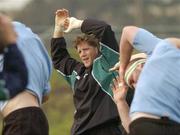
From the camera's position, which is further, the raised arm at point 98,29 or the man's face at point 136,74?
the raised arm at point 98,29

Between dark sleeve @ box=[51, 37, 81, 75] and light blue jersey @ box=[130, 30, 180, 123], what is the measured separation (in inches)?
76.8

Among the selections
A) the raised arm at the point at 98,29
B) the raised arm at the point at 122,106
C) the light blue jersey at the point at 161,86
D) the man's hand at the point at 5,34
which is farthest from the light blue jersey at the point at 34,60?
the man's hand at the point at 5,34

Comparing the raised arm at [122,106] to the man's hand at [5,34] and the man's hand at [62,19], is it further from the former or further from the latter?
the man's hand at [5,34]

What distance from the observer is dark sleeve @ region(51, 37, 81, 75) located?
6984mm

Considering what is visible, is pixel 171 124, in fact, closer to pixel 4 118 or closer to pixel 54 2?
pixel 4 118

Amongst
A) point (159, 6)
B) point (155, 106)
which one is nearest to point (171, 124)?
point (155, 106)

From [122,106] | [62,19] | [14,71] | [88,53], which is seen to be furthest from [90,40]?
[14,71]

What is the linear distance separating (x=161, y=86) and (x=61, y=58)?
2.16m

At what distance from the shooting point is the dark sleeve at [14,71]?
4.20m

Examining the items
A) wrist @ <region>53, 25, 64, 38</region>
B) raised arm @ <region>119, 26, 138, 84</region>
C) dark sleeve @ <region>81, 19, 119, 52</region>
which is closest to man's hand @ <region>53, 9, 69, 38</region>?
wrist @ <region>53, 25, 64, 38</region>

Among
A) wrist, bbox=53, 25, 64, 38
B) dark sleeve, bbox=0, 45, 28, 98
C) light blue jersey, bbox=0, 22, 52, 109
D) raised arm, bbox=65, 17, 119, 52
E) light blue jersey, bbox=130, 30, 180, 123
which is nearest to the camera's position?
dark sleeve, bbox=0, 45, 28, 98

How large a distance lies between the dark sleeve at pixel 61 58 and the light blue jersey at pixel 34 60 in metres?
1.34

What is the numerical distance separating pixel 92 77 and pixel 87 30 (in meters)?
0.38

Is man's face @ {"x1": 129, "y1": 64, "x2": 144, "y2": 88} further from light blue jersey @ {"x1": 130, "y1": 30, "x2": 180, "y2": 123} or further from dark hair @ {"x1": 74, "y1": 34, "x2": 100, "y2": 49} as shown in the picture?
dark hair @ {"x1": 74, "y1": 34, "x2": 100, "y2": 49}
